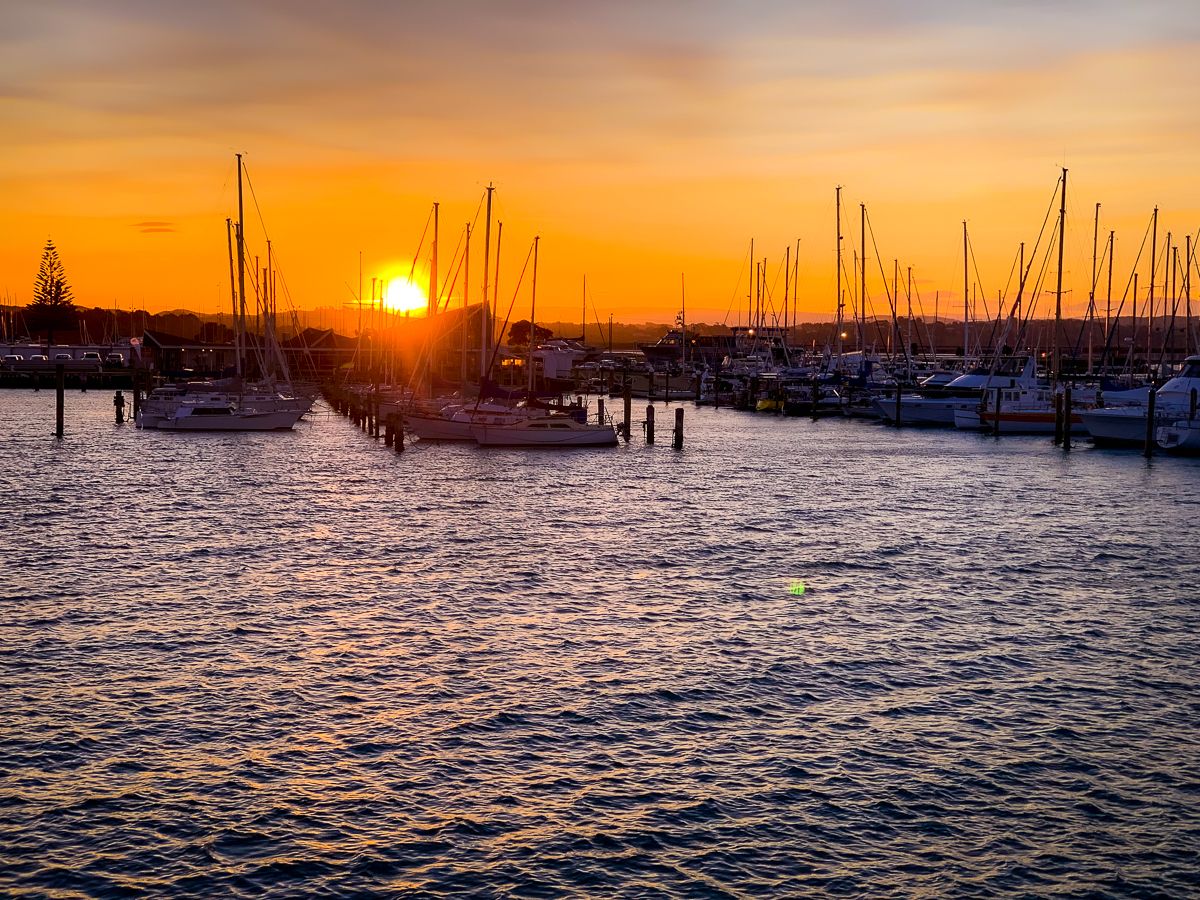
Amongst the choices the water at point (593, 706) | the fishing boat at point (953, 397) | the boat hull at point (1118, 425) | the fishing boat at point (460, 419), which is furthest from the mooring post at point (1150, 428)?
the fishing boat at point (460, 419)

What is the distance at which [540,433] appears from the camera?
69500 millimetres

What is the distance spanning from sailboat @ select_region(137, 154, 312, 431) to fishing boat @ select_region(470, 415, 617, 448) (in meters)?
18.2

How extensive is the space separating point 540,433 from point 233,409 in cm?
2340

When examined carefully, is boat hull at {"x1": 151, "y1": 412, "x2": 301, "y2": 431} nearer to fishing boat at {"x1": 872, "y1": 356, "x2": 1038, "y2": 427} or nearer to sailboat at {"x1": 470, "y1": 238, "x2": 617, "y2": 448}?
sailboat at {"x1": 470, "y1": 238, "x2": 617, "y2": 448}

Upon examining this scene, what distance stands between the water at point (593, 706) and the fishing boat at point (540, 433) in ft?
86.5

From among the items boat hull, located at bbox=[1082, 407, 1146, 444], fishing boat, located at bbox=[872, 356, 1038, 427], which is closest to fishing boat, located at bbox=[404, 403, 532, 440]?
boat hull, located at bbox=[1082, 407, 1146, 444]

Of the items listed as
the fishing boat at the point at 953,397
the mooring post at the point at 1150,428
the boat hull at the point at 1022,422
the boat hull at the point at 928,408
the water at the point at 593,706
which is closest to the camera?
the water at the point at 593,706

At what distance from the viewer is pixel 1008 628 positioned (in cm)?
2566

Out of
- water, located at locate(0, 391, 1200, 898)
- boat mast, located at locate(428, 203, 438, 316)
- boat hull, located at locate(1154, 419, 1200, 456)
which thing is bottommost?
water, located at locate(0, 391, 1200, 898)

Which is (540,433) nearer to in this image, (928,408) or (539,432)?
(539,432)

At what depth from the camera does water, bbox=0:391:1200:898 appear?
14.2m

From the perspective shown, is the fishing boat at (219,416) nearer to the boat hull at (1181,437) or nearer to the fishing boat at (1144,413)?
the fishing boat at (1144,413)

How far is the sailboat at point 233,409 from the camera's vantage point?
80.0 m

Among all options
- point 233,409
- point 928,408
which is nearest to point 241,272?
point 233,409
